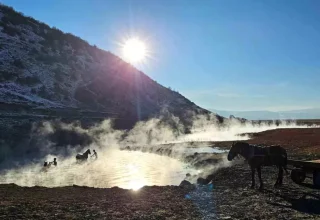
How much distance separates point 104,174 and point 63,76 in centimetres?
6957

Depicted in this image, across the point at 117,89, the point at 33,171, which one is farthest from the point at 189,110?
the point at 33,171

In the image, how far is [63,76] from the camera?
312ft

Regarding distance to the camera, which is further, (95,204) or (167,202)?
(167,202)

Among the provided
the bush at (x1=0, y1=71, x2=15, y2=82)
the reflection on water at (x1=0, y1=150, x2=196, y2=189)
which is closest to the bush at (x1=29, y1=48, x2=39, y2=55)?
the bush at (x1=0, y1=71, x2=15, y2=82)

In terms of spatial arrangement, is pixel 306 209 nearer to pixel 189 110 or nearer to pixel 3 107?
pixel 3 107

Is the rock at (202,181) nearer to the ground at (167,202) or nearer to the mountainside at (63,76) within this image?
the ground at (167,202)

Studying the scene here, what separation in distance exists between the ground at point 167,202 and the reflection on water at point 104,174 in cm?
560

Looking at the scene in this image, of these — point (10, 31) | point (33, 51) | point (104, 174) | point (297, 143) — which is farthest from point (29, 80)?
point (297, 143)

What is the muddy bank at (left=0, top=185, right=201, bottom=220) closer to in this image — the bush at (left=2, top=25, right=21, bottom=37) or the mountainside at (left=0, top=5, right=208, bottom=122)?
the mountainside at (left=0, top=5, right=208, bottom=122)

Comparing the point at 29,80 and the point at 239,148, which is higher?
the point at 29,80

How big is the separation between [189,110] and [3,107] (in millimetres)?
84251

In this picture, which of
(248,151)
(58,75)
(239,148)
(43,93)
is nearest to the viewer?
(248,151)

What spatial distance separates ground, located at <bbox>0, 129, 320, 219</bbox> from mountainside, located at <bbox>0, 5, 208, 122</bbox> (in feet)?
164

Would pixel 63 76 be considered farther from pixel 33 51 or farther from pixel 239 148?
pixel 239 148
